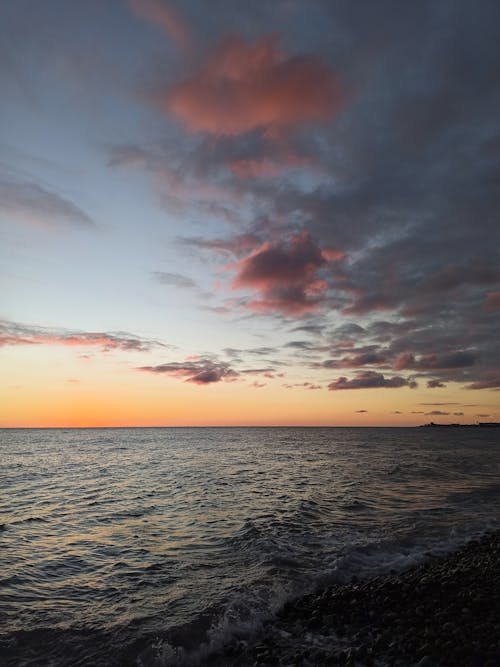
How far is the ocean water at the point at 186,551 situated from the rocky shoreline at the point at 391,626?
99 cm

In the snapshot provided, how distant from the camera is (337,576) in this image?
45.5 ft

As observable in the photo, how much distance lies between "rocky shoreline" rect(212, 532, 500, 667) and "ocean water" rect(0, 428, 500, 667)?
989 mm

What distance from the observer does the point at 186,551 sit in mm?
17547

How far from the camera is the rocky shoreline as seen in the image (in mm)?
8594

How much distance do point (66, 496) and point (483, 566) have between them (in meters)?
30.0

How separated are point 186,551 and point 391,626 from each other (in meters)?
10.3

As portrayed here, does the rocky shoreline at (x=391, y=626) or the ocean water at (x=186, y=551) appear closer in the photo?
→ the rocky shoreline at (x=391, y=626)

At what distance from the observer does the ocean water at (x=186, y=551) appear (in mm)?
10562

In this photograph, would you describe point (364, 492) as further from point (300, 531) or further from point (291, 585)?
point (291, 585)

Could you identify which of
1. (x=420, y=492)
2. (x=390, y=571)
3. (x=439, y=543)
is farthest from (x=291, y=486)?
(x=390, y=571)

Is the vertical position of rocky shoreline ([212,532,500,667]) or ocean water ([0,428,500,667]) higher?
rocky shoreline ([212,532,500,667])

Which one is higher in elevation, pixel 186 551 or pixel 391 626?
pixel 391 626

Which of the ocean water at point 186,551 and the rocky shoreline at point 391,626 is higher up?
the rocky shoreline at point 391,626

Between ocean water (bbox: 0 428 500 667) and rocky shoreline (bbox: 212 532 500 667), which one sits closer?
rocky shoreline (bbox: 212 532 500 667)
